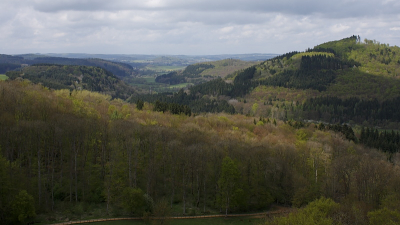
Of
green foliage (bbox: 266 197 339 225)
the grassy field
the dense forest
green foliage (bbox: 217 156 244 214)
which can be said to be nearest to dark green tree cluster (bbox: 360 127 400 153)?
the dense forest

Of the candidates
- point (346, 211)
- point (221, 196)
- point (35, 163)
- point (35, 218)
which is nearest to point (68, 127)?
point (35, 163)

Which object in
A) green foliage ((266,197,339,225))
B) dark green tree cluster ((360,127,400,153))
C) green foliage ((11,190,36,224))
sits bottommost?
dark green tree cluster ((360,127,400,153))

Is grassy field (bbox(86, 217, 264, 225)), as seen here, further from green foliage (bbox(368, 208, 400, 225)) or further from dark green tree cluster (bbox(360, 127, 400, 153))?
dark green tree cluster (bbox(360, 127, 400, 153))

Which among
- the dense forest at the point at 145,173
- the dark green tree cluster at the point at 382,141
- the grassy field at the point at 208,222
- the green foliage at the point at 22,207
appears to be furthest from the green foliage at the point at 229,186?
the dark green tree cluster at the point at 382,141

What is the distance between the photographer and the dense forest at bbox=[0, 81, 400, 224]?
52.7m

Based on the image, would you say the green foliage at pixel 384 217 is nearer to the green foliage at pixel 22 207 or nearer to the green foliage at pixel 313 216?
the green foliage at pixel 313 216

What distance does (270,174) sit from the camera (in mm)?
68750

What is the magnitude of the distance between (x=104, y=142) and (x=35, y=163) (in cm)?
1417

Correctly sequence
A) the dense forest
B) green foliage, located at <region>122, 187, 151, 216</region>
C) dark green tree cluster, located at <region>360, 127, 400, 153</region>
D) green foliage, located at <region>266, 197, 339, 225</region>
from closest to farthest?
green foliage, located at <region>266, 197, 339, 225</region>, the dense forest, green foliage, located at <region>122, 187, 151, 216</region>, dark green tree cluster, located at <region>360, 127, 400, 153</region>

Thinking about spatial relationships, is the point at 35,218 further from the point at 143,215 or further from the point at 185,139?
the point at 185,139

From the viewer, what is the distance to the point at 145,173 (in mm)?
63125

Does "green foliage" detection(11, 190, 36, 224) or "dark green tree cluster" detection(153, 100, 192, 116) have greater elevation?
"dark green tree cluster" detection(153, 100, 192, 116)

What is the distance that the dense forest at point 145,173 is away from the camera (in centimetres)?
5266

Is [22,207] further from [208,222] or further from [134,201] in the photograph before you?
[208,222]
